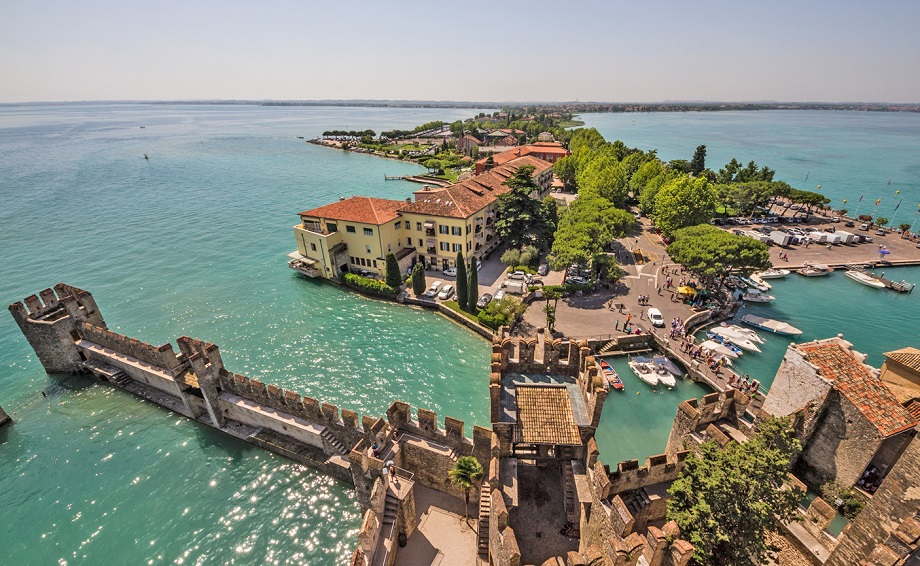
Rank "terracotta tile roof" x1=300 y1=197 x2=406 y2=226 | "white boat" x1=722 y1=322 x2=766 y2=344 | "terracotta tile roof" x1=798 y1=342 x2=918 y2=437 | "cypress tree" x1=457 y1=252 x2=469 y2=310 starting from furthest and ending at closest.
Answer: "terracotta tile roof" x1=300 y1=197 x2=406 y2=226
"cypress tree" x1=457 y1=252 x2=469 y2=310
"white boat" x1=722 y1=322 x2=766 y2=344
"terracotta tile roof" x1=798 y1=342 x2=918 y2=437

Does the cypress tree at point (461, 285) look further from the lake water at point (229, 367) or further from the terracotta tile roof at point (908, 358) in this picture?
the terracotta tile roof at point (908, 358)

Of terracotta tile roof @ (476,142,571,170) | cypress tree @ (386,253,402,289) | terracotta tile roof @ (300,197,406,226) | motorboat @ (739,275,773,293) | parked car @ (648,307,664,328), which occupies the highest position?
terracotta tile roof @ (300,197,406,226)

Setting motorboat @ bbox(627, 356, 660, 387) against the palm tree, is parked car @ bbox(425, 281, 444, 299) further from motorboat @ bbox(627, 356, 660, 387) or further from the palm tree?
the palm tree

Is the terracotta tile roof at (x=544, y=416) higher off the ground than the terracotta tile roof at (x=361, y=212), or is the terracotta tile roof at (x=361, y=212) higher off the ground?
the terracotta tile roof at (x=361, y=212)

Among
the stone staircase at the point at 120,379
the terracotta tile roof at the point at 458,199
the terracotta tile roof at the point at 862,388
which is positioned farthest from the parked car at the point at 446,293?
the terracotta tile roof at the point at 862,388

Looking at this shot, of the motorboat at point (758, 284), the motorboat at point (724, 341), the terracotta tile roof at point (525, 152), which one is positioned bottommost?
the motorboat at point (724, 341)

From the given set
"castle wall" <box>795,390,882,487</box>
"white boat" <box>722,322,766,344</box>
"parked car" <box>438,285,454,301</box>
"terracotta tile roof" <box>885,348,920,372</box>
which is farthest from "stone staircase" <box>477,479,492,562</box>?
"white boat" <box>722,322,766,344</box>

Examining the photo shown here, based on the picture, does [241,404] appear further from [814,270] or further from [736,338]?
[814,270]
